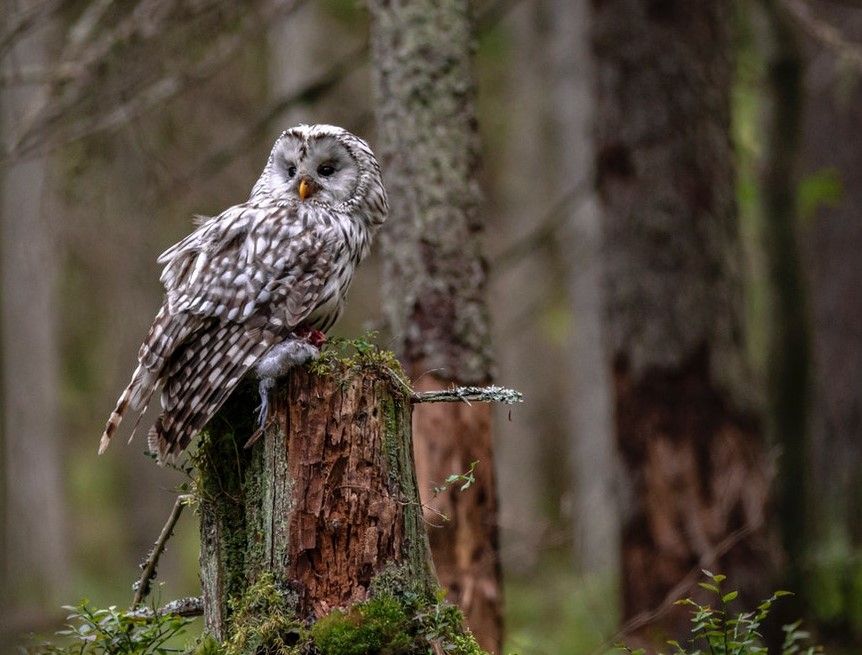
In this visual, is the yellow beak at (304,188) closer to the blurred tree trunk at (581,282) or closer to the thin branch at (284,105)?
the thin branch at (284,105)

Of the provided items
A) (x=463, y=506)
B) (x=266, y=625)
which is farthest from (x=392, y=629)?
(x=463, y=506)

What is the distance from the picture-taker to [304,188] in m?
5.44

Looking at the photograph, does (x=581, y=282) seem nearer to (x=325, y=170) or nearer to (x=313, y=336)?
(x=325, y=170)

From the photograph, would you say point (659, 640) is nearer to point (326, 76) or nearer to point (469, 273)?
point (469, 273)

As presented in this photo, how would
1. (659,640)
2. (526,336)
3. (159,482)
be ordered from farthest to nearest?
(159,482)
(526,336)
(659,640)

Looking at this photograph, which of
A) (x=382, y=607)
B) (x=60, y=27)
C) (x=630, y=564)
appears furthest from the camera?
(x=60, y=27)

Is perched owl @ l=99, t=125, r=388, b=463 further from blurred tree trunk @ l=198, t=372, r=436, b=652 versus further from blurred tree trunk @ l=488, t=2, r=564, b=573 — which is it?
blurred tree trunk @ l=488, t=2, r=564, b=573

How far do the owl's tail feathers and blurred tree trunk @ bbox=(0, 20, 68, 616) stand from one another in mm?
10830

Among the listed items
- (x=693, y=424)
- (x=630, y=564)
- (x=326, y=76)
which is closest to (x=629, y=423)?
(x=693, y=424)

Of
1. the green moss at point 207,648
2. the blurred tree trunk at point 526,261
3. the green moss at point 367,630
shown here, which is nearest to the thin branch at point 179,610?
the green moss at point 207,648

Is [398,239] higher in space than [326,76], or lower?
lower

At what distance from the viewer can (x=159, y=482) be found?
21312 mm

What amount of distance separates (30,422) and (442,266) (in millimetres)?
11987

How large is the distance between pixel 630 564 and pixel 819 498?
3.71 m
